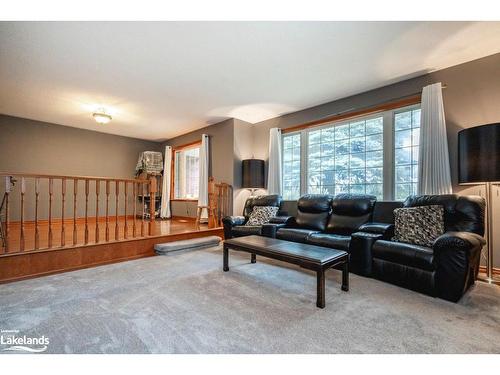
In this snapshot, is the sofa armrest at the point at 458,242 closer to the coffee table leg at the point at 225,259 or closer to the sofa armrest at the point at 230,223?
the coffee table leg at the point at 225,259

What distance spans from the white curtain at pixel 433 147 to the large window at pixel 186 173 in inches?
197

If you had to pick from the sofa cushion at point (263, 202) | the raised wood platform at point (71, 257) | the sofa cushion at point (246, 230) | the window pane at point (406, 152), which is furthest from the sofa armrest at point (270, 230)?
the window pane at point (406, 152)

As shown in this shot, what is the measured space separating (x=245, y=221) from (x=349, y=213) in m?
1.75

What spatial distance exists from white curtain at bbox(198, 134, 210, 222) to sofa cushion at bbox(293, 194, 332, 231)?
2.34 m

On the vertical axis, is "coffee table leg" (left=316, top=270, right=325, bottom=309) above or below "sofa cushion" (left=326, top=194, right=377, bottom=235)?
below

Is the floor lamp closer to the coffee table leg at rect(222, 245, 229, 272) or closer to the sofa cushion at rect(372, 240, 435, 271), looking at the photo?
the sofa cushion at rect(372, 240, 435, 271)

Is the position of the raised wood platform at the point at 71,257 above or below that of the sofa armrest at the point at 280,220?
below

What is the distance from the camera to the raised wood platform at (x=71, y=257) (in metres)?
2.55

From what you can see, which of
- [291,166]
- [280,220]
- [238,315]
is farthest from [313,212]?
[238,315]

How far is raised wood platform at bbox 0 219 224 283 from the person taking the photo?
2547 millimetres

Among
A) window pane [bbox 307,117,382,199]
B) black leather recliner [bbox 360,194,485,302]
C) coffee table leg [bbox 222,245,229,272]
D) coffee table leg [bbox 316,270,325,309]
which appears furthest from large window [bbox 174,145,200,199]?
coffee table leg [bbox 316,270,325,309]

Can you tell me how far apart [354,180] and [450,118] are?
1.47 m

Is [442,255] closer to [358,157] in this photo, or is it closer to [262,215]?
[358,157]
